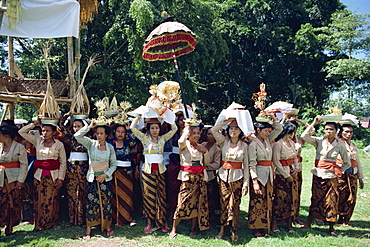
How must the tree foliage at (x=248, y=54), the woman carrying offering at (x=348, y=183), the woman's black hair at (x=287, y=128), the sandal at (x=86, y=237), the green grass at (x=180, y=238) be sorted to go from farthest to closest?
the tree foliage at (x=248, y=54)
the woman carrying offering at (x=348, y=183)
the woman's black hair at (x=287, y=128)
the sandal at (x=86, y=237)
the green grass at (x=180, y=238)

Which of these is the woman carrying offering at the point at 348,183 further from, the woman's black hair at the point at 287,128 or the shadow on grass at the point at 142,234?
the woman's black hair at the point at 287,128

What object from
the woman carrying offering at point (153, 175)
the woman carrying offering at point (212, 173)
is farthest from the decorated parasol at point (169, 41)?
the woman carrying offering at point (153, 175)

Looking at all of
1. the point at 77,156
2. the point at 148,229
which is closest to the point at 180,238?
the point at 148,229

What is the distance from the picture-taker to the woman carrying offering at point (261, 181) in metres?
4.52

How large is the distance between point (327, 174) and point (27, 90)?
5891 millimetres

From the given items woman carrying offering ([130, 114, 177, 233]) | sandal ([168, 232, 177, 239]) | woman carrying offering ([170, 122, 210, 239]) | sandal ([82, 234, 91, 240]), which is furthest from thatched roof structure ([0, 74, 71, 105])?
sandal ([168, 232, 177, 239])

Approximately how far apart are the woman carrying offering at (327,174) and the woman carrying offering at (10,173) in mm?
4752

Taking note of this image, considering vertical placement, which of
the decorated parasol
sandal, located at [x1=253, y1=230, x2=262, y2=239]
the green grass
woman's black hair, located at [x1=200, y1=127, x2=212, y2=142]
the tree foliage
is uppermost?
the tree foliage

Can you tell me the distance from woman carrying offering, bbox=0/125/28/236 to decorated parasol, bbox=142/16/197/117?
2833 mm

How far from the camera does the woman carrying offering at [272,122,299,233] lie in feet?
15.7

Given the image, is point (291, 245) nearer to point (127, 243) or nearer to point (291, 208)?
point (291, 208)

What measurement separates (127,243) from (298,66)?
19.3 metres

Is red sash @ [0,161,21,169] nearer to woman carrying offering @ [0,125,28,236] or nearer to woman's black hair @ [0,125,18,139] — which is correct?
woman carrying offering @ [0,125,28,236]

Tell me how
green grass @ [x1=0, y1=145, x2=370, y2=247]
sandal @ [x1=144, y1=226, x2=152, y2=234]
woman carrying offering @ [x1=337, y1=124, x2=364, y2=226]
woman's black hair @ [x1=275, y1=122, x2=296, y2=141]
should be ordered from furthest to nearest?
woman carrying offering @ [x1=337, y1=124, x2=364, y2=226] → woman's black hair @ [x1=275, y1=122, x2=296, y2=141] → sandal @ [x1=144, y1=226, x2=152, y2=234] → green grass @ [x1=0, y1=145, x2=370, y2=247]
